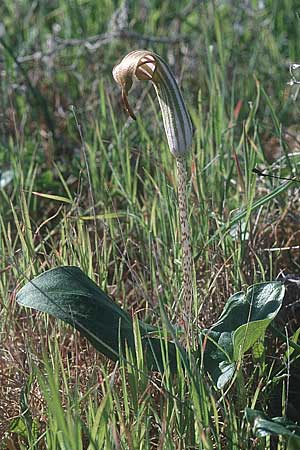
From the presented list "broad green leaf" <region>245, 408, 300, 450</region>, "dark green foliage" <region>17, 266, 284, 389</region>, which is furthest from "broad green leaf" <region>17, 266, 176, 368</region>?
"broad green leaf" <region>245, 408, 300, 450</region>

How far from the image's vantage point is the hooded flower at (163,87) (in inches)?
48.4

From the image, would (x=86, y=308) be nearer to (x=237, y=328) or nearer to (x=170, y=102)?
(x=237, y=328)

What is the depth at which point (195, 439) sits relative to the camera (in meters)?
1.25

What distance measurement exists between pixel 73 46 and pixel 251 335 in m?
1.95

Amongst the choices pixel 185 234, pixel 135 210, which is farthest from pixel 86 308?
pixel 135 210

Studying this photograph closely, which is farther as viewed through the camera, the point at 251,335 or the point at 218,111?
the point at 218,111

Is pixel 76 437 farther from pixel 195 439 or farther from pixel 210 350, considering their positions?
pixel 210 350

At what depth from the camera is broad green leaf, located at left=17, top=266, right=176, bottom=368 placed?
1.33m

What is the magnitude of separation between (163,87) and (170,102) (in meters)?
0.03

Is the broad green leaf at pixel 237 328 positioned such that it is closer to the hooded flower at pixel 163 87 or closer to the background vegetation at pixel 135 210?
the background vegetation at pixel 135 210

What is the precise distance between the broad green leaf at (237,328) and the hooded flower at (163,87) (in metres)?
0.26

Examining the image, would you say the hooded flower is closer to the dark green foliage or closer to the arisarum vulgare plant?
the arisarum vulgare plant

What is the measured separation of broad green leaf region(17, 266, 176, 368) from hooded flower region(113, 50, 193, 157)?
27 cm

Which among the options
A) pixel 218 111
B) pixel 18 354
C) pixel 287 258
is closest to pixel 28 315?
pixel 18 354
